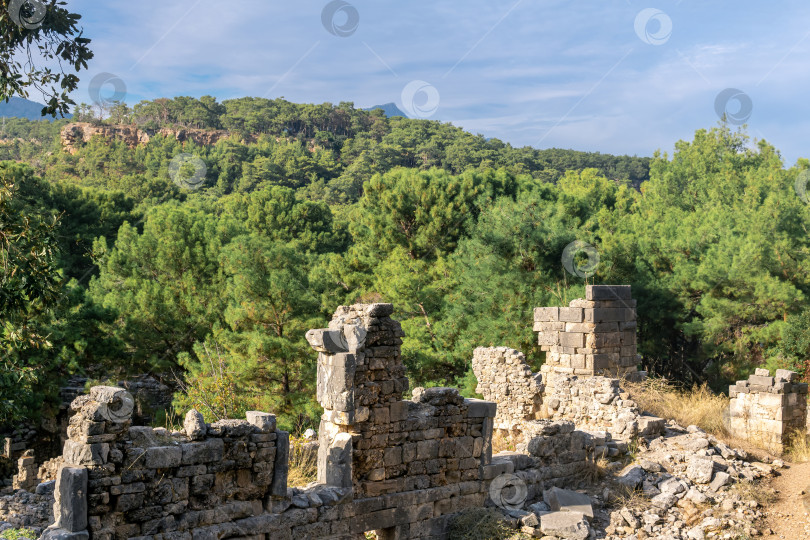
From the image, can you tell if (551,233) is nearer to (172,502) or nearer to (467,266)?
(467,266)

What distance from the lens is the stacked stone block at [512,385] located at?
12367 mm

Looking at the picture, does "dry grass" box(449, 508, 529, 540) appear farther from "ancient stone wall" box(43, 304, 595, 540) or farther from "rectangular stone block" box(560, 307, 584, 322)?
"rectangular stone block" box(560, 307, 584, 322)

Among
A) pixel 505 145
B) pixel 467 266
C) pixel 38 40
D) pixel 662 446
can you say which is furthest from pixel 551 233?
pixel 505 145

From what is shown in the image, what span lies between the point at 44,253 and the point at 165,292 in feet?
40.9

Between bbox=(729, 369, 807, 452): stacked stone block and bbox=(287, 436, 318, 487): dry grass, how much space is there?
7.26 m

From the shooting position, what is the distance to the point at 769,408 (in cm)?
1152

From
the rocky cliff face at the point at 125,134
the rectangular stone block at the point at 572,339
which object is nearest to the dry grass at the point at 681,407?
the rectangular stone block at the point at 572,339

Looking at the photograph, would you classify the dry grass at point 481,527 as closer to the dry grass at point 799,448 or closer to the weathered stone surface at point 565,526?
the weathered stone surface at point 565,526

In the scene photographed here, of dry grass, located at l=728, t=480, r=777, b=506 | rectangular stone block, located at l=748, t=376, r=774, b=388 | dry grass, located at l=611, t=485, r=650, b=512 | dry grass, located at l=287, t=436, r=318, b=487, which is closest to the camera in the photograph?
dry grass, located at l=287, t=436, r=318, b=487

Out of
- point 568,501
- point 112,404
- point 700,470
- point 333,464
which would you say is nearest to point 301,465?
point 333,464

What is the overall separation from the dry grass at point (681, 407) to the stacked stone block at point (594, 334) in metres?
0.52

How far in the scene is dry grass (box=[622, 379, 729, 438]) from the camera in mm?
11984

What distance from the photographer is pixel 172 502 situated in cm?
575

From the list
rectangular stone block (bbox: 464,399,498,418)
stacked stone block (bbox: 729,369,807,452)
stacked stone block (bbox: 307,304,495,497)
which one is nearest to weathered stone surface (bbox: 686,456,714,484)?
stacked stone block (bbox: 729,369,807,452)
